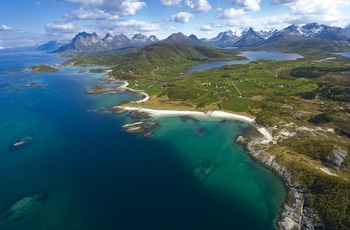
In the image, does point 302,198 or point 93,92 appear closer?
point 302,198

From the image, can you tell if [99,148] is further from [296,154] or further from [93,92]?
[93,92]

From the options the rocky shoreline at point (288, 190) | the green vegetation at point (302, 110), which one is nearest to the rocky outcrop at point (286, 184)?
the rocky shoreline at point (288, 190)

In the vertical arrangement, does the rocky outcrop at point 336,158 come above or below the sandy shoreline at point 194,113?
above

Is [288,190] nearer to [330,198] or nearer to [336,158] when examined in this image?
[330,198]

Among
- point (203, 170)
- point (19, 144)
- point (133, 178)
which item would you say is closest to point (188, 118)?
point (203, 170)

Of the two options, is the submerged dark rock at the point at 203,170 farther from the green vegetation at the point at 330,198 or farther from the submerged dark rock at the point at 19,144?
the submerged dark rock at the point at 19,144

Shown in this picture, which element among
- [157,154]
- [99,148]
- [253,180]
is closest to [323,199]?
[253,180]

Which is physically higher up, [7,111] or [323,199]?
[323,199]

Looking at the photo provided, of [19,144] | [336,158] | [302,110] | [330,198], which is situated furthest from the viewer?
[302,110]
